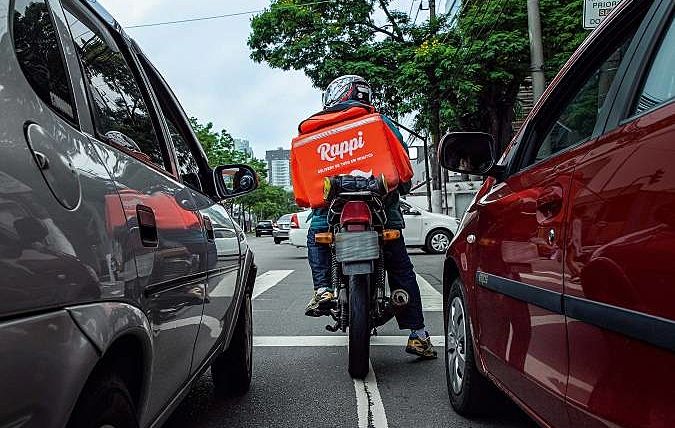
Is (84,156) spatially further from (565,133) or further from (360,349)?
(360,349)

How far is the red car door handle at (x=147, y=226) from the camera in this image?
6.27 ft

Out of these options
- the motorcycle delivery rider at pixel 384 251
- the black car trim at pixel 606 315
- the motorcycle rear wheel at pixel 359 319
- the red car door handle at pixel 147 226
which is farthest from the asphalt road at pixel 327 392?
the red car door handle at pixel 147 226

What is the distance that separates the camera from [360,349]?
404cm

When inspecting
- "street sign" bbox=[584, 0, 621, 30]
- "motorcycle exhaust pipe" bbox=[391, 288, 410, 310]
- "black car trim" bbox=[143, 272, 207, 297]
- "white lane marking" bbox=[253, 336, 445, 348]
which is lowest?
"white lane marking" bbox=[253, 336, 445, 348]

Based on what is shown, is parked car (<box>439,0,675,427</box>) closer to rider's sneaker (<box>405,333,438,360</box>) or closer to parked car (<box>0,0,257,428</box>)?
parked car (<box>0,0,257,428</box>)

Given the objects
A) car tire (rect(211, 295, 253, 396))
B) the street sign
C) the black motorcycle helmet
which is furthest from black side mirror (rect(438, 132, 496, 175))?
the street sign

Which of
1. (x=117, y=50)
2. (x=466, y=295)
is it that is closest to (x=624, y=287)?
(x=466, y=295)

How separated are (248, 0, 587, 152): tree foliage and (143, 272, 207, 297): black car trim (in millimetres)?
14128

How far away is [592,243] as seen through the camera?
66.9 inches

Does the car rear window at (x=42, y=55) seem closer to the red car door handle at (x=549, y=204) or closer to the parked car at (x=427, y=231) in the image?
the red car door handle at (x=549, y=204)

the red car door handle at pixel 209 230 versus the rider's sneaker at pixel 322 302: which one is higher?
the red car door handle at pixel 209 230

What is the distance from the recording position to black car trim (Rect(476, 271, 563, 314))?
1970 millimetres

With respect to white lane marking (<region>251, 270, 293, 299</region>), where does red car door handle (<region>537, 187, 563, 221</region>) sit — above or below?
above

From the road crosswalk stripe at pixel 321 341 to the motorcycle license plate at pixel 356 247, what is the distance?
160 centimetres
